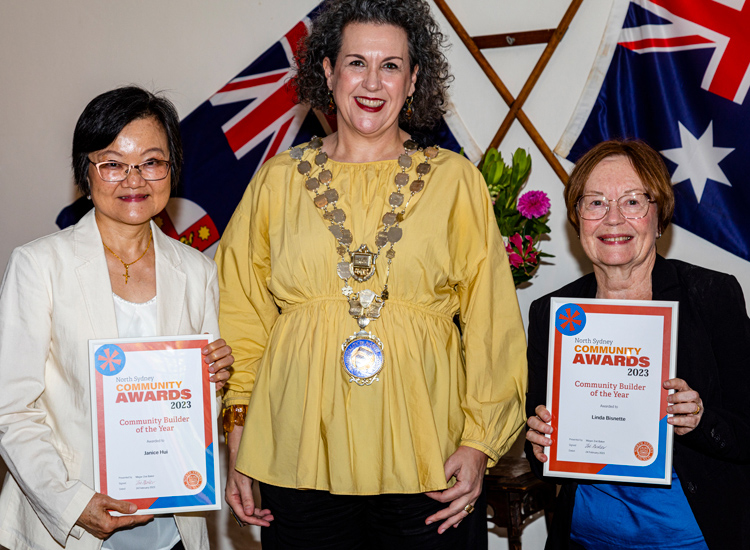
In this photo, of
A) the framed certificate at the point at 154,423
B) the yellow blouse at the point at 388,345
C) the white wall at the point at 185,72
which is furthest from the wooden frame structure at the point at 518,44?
the framed certificate at the point at 154,423

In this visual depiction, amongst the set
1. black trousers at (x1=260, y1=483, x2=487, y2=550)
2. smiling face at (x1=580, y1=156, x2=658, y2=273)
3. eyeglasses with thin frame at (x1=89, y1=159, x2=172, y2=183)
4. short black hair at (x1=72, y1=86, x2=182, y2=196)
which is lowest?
black trousers at (x1=260, y1=483, x2=487, y2=550)

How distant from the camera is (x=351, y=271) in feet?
5.70

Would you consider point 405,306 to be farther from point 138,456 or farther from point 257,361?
point 138,456

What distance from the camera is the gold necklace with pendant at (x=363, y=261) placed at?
66.7 inches

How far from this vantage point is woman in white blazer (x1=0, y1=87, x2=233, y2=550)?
1584 mm

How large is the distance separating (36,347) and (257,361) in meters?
0.52

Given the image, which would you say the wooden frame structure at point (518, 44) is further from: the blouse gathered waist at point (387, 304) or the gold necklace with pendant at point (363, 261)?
the blouse gathered waist at point (387, 304)

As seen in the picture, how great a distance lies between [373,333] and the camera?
173 cm

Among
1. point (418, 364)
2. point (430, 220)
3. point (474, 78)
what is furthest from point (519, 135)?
point (418, 364)

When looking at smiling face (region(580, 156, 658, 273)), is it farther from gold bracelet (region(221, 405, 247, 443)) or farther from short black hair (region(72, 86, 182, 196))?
short black hair (region(72, 86, 182, 196))

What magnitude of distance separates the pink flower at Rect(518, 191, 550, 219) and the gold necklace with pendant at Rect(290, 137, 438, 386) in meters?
0.81

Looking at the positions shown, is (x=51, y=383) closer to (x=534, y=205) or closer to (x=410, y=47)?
(x=410, y=47)

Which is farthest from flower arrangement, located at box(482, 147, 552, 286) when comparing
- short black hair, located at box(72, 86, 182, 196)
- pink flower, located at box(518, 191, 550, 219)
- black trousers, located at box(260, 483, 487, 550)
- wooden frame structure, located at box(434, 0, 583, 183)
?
short black hair, located at box(72, 86, 182, 196)

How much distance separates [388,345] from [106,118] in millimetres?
817
